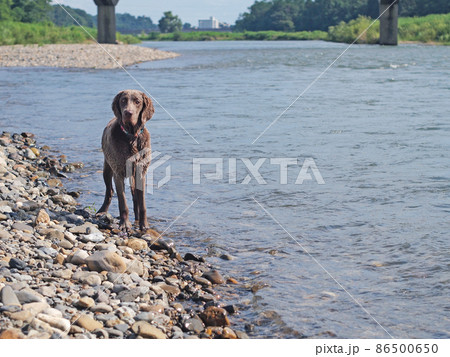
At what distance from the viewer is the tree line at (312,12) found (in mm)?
73688

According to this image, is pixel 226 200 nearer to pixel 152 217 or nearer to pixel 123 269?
pixel 152 217

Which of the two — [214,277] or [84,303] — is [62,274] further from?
[214,277]

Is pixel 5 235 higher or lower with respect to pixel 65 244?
higher

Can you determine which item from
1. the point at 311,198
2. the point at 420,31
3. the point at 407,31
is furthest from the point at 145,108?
the point at 407,31

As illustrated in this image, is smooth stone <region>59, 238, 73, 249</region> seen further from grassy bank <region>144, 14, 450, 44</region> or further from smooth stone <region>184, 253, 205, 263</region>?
grassy bank <region>144, 14, 450, 44</region>

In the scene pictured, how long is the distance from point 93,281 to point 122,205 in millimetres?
1584

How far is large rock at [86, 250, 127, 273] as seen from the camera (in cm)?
477

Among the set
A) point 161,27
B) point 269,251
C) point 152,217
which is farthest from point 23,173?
point 161,27

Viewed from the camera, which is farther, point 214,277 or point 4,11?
point 4,11

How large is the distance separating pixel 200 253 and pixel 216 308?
57.0 inches

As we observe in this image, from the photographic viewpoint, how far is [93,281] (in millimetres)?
4488

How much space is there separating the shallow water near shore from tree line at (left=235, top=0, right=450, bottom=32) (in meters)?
59.7

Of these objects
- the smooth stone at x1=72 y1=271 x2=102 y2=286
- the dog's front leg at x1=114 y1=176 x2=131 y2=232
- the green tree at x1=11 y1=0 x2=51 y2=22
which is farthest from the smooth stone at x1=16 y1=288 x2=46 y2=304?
the green tree at x1=11 y1=0 x2=51 y2=22
